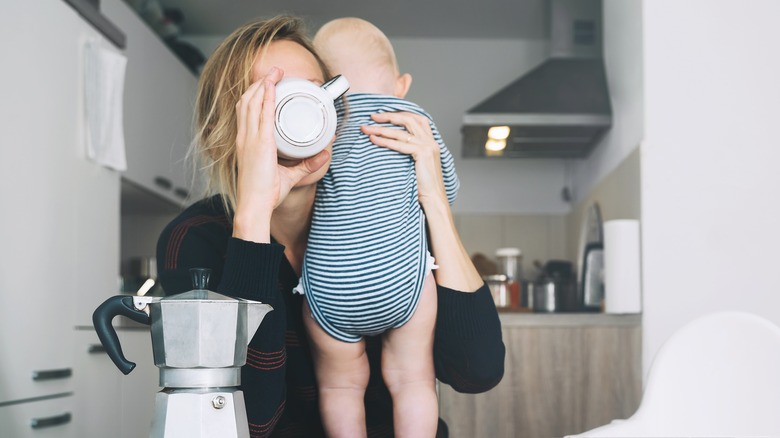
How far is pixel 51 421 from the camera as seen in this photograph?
1881 mm

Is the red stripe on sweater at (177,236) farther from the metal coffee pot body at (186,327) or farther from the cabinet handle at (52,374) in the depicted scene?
the cabinet handle at (52,374)

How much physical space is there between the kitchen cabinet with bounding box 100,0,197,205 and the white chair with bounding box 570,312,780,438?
1.75 m

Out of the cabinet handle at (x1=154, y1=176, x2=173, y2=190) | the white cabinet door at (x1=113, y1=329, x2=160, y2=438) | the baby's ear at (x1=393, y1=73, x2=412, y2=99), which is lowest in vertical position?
the white cabinet door at (x1=113, y1=329, x2=160, y2=438)

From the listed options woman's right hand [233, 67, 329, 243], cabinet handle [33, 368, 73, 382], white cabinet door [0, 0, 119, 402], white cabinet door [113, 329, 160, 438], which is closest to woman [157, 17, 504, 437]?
woman's right hand [233, 67, 329, 243]

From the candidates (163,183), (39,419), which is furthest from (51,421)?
(163,183)

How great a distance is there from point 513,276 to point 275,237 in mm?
1773

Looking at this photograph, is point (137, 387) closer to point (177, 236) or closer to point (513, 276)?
point (513, 276)

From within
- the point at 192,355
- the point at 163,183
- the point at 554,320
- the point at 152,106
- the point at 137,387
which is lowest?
the point at 137,387

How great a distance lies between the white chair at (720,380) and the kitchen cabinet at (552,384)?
96 centimetres

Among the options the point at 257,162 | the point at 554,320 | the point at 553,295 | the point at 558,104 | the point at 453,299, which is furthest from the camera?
the point at 558,104

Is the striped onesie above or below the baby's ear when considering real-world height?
below

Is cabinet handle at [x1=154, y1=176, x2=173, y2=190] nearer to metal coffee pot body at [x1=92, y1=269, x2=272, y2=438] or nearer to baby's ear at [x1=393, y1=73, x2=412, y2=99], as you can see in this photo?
baby's ear at [x1=393, y1=73, x2=412, y2=99]

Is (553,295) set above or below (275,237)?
below

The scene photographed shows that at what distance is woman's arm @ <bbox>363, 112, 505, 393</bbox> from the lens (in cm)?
111
